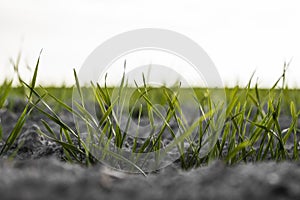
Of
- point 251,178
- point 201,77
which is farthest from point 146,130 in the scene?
point 251,178

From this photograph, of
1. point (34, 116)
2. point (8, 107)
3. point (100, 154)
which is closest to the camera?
point (100, 154)

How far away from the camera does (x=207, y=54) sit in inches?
70.2

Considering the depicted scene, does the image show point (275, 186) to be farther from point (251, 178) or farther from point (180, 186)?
point (180, 186)

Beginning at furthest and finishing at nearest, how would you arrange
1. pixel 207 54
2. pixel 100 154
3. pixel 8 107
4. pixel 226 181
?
pixel 8 107 < pixel 207 54 < pixel 100 154 < pixel 226 181

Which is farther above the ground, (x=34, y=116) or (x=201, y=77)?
(x=201, y=77)

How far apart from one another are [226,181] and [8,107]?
320 cm

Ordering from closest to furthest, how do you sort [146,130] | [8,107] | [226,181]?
[226,181], [146,130], [8,107]

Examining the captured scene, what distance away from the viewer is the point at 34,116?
3.51 m

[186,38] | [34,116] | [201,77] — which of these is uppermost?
[186,38]

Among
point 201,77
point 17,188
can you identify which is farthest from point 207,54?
point 17,188

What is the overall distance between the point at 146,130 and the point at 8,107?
5.25 feet

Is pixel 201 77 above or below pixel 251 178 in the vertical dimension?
above

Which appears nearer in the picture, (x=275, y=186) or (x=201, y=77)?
(x=275, y=186)

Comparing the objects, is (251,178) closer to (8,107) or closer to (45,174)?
(45,174)
